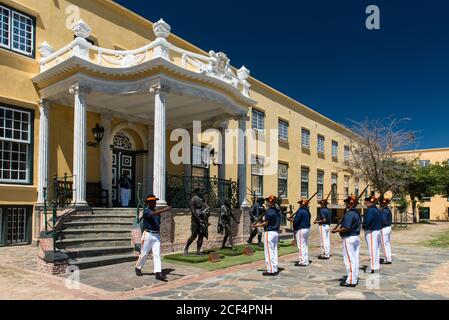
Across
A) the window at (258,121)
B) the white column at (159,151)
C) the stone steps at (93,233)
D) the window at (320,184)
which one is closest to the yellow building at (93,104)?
the white column at (159,151)

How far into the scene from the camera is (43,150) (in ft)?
43.7

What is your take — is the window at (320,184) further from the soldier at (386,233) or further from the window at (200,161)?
the soldier at (386,233)

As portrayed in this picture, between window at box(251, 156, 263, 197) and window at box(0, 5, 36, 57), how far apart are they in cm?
1368

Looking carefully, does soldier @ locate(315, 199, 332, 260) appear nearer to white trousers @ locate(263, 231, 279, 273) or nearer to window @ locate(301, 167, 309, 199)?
white trousers @ locate(263, 231, 279, 273)

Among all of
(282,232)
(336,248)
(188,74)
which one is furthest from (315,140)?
(188,74)

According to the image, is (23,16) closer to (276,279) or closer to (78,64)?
(78,64)

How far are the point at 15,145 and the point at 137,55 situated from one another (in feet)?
15.8

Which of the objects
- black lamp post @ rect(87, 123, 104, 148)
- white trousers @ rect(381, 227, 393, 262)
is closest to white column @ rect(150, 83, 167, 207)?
black lamp post @ rect(87, 123, 104, 148)

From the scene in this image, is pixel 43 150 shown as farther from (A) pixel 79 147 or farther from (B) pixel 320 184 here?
(B) pixel 320 184

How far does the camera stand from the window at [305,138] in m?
30.0

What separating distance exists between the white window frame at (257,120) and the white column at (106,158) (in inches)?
407

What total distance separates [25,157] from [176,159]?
23.4 feet

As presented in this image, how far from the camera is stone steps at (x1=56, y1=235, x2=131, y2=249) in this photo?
10125 mm

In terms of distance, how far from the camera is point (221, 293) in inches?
300
